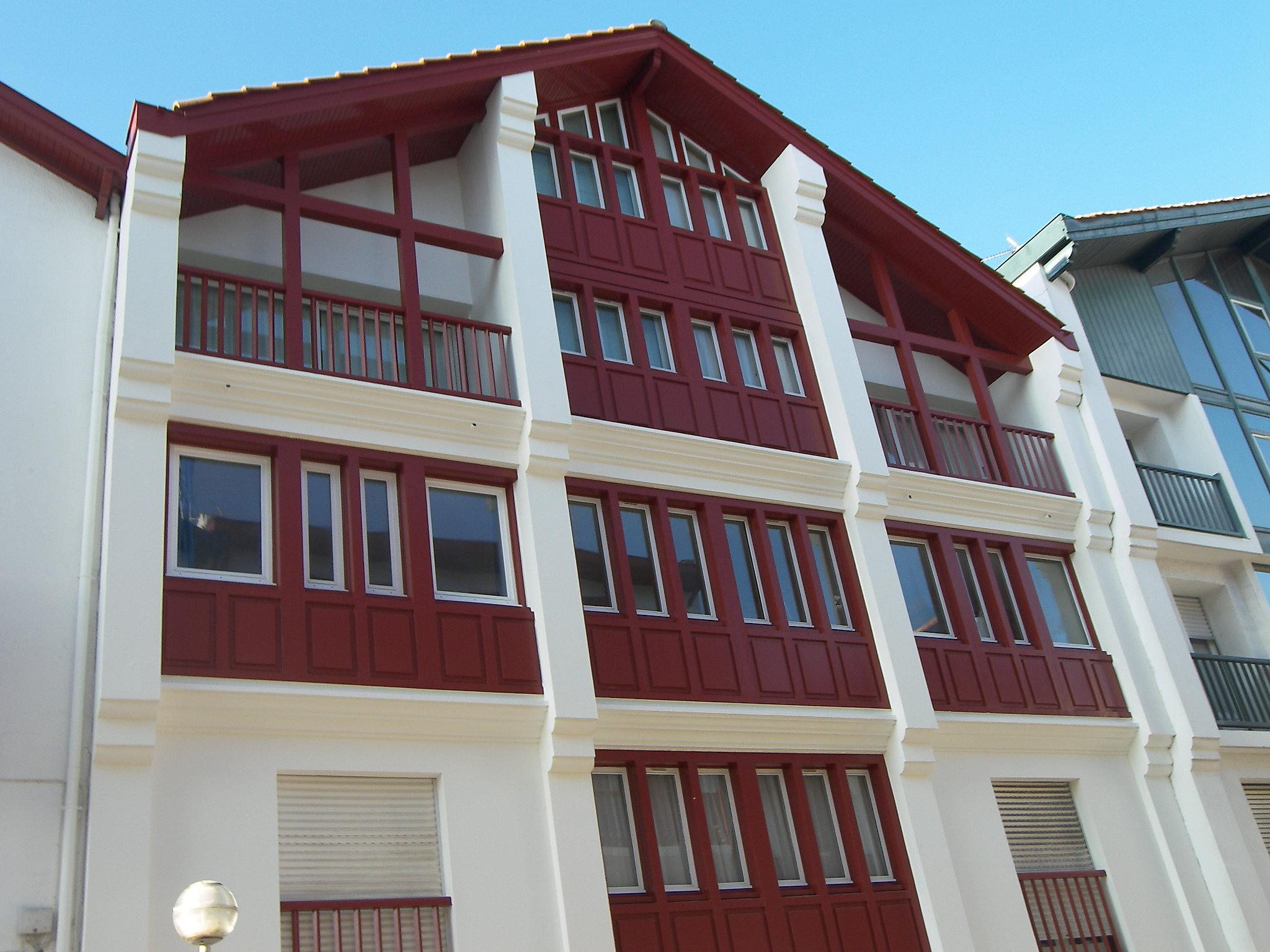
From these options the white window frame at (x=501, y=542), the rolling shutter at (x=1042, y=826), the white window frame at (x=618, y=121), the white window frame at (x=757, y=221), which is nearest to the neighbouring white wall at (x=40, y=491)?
the white window frame at (x=501, y=542)

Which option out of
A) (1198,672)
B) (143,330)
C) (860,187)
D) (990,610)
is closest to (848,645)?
(990,610)

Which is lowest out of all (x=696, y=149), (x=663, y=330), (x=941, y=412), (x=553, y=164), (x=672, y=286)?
(x=941, y=412)

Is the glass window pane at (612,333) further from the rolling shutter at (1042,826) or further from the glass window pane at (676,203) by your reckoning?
the rolling shutter at (1042,826)

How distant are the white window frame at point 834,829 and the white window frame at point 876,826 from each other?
30mm

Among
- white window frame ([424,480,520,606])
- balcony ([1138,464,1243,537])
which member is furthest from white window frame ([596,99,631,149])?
balcony ([1138,464,1243,537])

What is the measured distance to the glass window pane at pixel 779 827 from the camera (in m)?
14.2

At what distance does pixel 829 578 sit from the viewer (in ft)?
54.4

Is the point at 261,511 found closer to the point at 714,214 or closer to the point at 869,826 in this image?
the point at 869,826

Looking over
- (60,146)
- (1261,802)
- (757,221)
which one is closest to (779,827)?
(1261,802)

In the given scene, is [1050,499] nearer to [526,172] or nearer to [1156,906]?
[1156,906]

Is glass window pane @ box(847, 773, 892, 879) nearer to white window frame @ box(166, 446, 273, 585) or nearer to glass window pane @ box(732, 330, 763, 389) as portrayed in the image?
glass window pane @ box(732, 330, 763, 389)

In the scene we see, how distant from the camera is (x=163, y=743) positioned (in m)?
11.3

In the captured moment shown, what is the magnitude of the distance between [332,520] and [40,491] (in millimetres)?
2824

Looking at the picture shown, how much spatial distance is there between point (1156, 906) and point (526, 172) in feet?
40.6
